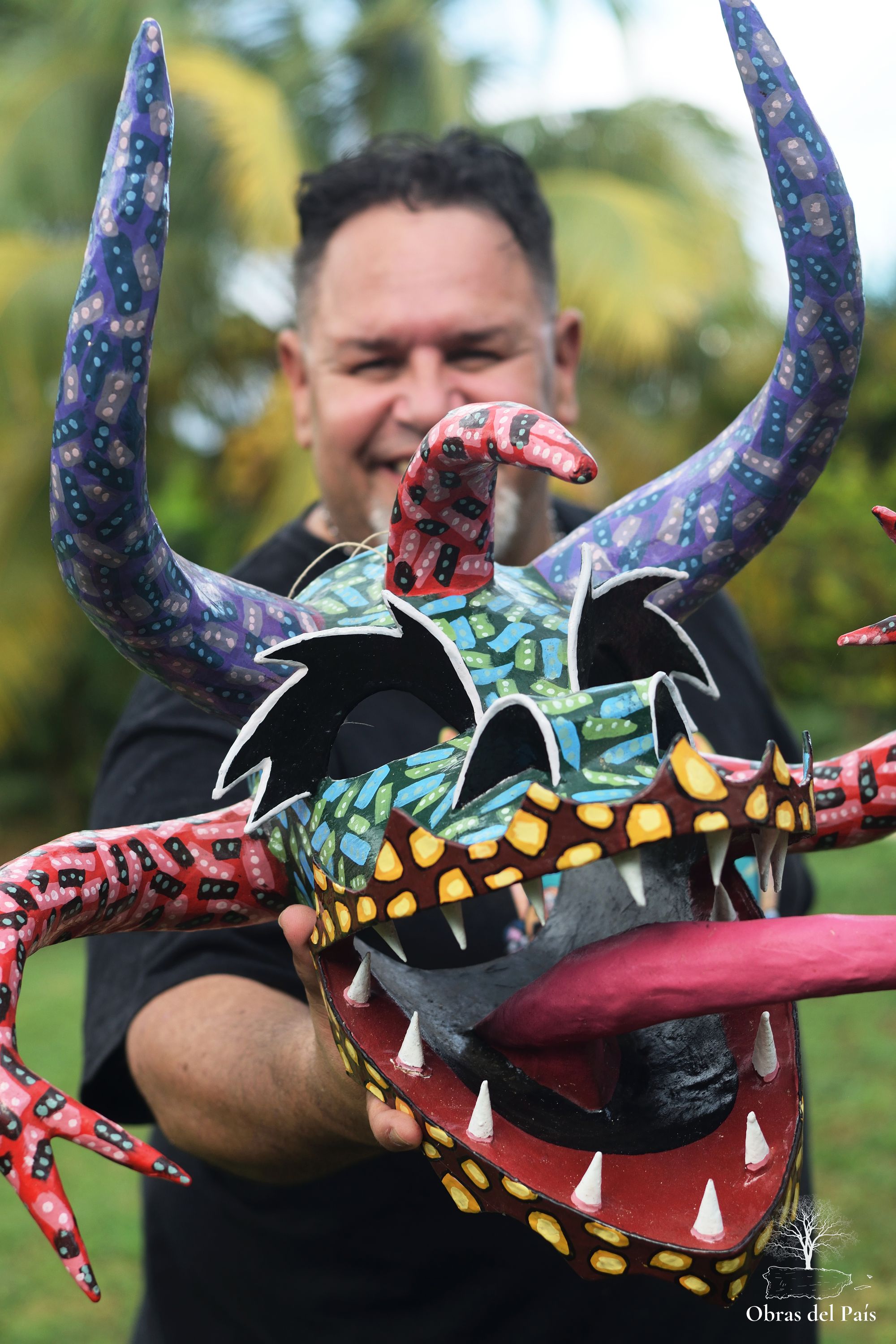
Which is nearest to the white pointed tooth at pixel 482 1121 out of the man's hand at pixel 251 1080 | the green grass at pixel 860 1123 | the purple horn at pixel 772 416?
the man's hand at pixel 251 1080

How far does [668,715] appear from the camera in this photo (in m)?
1.40

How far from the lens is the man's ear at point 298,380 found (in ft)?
9.20

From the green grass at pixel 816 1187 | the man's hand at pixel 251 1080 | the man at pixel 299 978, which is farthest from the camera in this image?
the green grass at pixel 816 1187

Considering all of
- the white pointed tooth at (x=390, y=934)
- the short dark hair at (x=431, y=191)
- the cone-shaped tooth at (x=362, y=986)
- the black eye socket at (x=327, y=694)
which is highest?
the short dark hair at (x=431, y=191)

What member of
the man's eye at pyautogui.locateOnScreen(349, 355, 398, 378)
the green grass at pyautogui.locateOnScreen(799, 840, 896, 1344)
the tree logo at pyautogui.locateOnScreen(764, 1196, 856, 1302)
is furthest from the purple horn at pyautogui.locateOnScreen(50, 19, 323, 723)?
the green grass at pyautogui.locateOnScreen(799, 840, 896, 1344)

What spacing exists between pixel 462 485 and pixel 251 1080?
95 centimetres

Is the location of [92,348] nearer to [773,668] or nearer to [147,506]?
[147,506]

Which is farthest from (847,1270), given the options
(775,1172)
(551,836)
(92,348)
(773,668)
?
(773,668)

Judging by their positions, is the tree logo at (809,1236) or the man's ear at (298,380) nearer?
the tree logo at (809,1236)

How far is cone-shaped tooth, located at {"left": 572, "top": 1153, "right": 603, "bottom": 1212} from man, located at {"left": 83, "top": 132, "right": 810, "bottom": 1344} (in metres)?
0.67

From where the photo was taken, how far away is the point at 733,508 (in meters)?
1.58

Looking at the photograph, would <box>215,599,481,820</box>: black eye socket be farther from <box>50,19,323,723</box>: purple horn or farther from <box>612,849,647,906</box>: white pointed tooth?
<box>612,849,647,906</box>: white pointed tooth

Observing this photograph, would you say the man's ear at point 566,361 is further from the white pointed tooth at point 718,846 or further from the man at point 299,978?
the white pointed tooth at point 718,846

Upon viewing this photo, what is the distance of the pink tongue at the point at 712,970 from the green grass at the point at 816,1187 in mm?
3185
